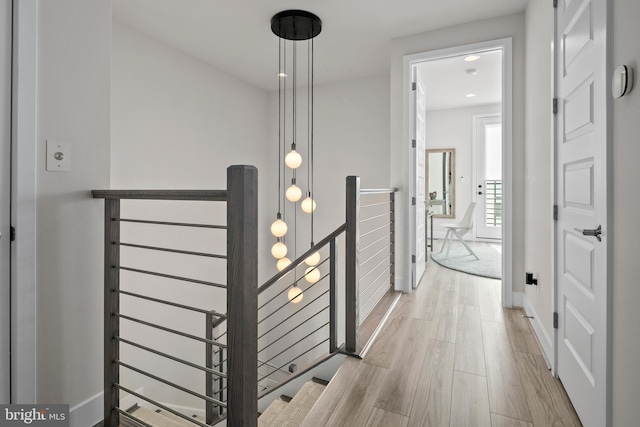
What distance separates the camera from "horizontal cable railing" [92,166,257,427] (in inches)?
41.7

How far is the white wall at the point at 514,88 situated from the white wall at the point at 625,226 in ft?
6.19

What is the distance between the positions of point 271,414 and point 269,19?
10.2 feet

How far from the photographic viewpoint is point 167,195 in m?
1.29

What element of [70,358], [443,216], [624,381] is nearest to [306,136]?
A: [443,216]

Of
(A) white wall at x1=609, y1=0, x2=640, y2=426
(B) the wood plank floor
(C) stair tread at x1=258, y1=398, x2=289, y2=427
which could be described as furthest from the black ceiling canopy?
(C) stair tread at x1=258, y1=398, x2=289, y2=427

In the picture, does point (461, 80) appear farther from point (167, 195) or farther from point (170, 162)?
point (167, 195)

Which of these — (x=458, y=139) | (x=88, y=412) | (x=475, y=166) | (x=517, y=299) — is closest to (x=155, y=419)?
(x=88, y=412)

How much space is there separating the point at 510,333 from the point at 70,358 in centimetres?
260

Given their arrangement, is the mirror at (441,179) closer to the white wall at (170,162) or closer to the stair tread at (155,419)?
the white wall at (170,162)

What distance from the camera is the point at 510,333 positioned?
2.40m

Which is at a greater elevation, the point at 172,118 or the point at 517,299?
the point at 172,118

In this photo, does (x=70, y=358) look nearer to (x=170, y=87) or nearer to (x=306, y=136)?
(x=170, y=87)

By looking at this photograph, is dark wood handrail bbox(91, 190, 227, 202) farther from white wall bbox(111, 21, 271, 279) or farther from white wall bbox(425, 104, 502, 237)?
white wall bbox(425, 104, 502, 237)

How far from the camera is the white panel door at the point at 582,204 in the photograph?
1236 millimetres
